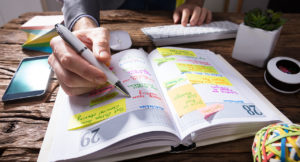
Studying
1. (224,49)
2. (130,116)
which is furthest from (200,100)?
(224,49)

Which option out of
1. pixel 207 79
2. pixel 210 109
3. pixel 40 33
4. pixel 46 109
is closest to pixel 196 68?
pixel 207 79

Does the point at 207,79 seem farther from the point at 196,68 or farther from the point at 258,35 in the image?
the point at 258,35

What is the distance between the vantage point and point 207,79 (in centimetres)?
45

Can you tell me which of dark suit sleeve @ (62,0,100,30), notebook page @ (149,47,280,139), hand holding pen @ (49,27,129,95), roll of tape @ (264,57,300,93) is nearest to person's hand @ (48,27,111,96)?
hand holding pen @ (49,27,129,95)

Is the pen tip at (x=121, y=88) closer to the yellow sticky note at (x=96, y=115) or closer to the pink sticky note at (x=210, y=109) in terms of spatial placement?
the yellow sticky note at (x=96, y=115)

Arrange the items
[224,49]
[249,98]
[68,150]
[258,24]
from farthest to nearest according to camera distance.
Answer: [224,49], [258,24], [249,98], [68,150]

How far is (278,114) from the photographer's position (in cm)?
39

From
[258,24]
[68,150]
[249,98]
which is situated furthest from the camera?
[258,24]

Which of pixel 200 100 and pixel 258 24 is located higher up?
pixel 258 24

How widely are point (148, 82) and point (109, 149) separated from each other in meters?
0.18

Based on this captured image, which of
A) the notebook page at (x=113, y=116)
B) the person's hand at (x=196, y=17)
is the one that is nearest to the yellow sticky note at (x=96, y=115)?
the notebook page at (x=113, y=116)

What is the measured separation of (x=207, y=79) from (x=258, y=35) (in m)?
0.24

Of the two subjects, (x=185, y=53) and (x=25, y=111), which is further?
(x=185, y=53)

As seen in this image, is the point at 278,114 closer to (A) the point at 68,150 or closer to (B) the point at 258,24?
(B) the point at 258,24
